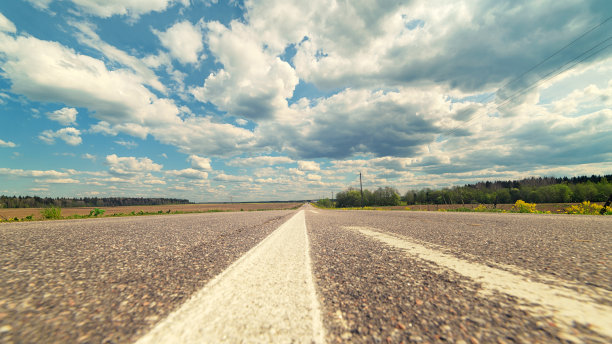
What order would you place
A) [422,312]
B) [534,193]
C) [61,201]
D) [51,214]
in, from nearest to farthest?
[422,312] < [51,214] < [534,193] < [61,201]

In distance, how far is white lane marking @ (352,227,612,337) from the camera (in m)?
1.72

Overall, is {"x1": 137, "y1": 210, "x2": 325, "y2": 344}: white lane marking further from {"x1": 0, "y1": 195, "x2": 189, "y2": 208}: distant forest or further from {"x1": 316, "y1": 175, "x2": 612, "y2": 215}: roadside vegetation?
{"x1": 0, "y1": 195, "x2": 189, "y2": 208}: distant forest

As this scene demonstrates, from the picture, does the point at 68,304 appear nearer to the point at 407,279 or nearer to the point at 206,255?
the point at 206,255

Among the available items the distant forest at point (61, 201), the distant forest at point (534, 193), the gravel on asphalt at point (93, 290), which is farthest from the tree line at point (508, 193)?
the distant forest at point (61, 201)

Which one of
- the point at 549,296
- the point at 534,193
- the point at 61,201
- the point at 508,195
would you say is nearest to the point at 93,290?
the point at 549,296

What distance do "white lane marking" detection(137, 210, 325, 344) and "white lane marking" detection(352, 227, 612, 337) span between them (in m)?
2.03

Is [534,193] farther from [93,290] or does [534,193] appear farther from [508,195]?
[93,290]

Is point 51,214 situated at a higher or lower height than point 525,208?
higher

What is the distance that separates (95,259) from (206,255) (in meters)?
1.87

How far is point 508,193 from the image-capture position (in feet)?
220

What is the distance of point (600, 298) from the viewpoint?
2.08 m

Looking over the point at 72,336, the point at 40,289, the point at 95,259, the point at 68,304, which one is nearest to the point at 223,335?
the point at 72,336

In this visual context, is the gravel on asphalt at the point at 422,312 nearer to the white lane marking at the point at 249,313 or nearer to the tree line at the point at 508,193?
the white lane marking at the point at 249,313

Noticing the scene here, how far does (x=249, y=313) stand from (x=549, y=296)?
2.95 metres
